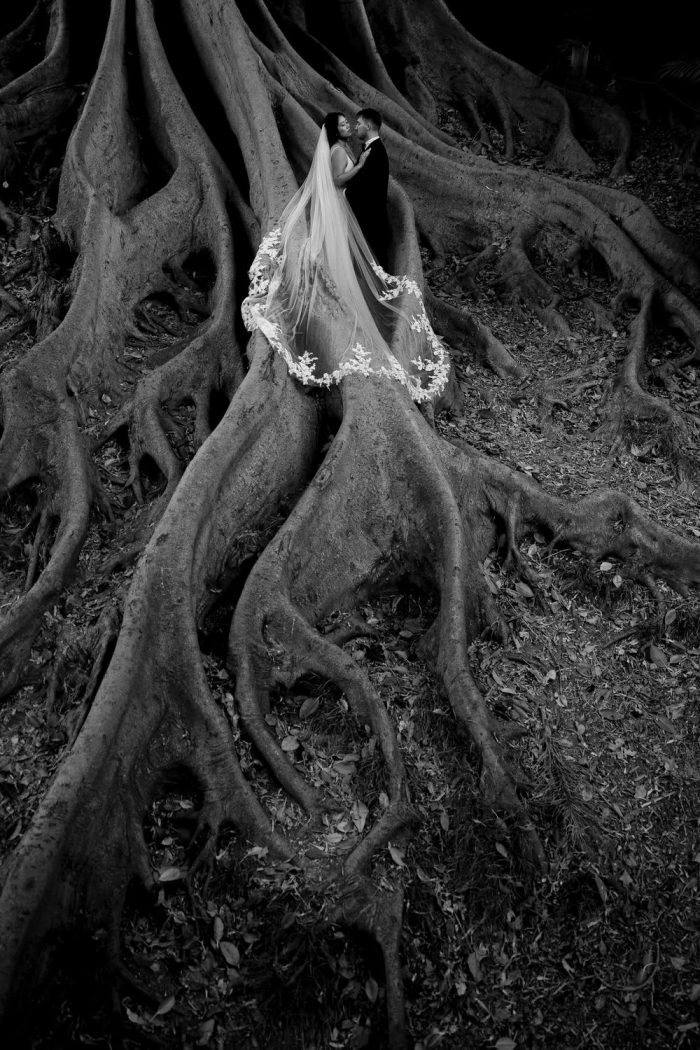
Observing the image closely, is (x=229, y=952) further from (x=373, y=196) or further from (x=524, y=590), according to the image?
(x=373, y=196)

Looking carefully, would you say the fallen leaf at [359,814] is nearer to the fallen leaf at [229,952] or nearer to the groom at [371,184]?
the fallen leaf at [229,952]

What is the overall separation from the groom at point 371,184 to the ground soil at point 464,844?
307 cm

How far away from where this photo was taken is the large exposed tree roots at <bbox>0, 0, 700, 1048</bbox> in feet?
13.1

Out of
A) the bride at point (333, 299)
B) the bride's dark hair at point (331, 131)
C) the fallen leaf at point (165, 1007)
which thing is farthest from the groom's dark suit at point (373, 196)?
the fallen leaf at point (165, 1007)

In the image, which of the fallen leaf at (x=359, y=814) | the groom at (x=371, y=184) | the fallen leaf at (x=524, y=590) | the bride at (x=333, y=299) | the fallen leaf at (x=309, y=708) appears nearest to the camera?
the fallen leaf at (x=359, y=814)

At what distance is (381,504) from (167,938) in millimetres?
2896

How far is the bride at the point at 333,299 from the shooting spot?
574 cm

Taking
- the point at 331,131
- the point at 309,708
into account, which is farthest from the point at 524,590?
the point at 331,131

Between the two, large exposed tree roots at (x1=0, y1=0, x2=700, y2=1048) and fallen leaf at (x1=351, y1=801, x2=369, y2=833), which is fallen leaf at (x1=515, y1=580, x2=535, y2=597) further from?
fallen leaf at (x1=351, y1=801, x2=369, y2=833)

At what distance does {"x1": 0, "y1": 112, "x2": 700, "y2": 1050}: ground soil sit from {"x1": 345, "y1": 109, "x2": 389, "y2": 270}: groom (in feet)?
10.1

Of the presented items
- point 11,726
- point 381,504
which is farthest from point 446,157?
point 11,726

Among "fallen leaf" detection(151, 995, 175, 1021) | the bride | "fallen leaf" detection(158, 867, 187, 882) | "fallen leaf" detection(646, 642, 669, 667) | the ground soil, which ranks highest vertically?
the bride

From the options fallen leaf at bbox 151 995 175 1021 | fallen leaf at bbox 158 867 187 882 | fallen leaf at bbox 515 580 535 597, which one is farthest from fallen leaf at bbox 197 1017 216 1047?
fallen leaf at bbox 515 580 535 597

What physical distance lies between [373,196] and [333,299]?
137cm
